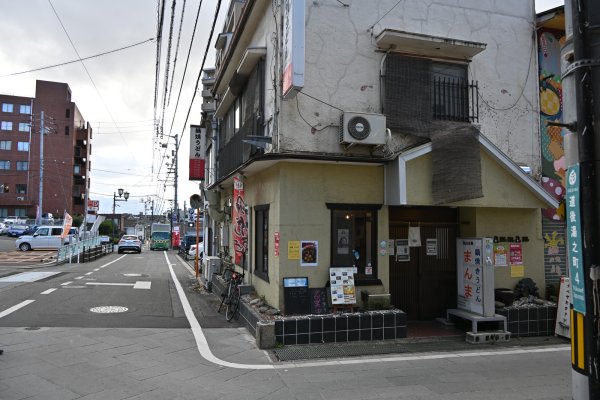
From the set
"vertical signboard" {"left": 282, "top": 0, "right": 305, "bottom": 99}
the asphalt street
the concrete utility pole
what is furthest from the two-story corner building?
the concrete utility pole

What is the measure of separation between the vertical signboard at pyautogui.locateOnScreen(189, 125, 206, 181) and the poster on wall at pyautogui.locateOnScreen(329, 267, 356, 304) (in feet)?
37.4

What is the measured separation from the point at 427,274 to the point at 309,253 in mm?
2998

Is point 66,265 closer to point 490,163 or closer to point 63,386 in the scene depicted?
→ point 63,386

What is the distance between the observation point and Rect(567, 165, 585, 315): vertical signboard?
306 centimetres

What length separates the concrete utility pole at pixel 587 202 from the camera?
2.96m

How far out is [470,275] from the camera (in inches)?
345

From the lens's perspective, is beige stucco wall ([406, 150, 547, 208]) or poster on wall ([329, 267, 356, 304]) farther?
beige stucco wall ([406, 150, 547, 208])

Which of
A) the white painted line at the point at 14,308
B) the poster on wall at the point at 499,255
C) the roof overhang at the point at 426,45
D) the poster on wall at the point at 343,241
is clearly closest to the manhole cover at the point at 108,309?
the white painted line at the point at 14,308

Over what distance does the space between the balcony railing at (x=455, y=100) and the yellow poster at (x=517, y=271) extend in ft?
10.8

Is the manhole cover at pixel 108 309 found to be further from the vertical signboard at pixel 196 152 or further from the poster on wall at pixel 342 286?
the vertical signboard at pixel 196 152

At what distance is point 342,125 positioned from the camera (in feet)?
27.4

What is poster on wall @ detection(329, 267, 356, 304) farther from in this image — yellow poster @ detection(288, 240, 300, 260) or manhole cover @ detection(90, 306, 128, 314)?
manhole cover @ detection(90, 306, 128, 314)

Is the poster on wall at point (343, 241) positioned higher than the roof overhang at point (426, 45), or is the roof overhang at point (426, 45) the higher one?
the roof overhang at point (426, 45)

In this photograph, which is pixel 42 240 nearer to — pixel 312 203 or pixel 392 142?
pixel 312 203
